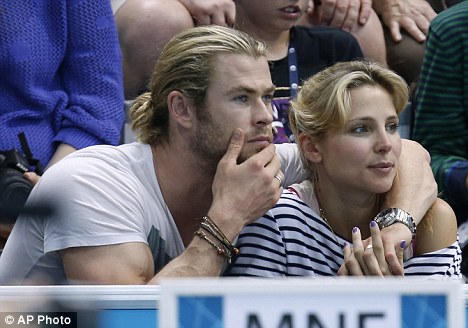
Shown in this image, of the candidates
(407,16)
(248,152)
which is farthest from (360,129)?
(407,16)

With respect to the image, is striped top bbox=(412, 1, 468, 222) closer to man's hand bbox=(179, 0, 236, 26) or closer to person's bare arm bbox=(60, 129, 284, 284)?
man's hand bbox=(179, 0, 236, 26)

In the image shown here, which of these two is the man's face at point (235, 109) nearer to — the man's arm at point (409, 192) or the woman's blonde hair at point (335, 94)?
the woman's blonde hair at point (335, 94)

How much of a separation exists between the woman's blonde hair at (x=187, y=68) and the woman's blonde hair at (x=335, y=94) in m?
0.18

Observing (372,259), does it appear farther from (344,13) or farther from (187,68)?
(344,13)

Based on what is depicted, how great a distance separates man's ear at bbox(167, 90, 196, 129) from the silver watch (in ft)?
1.93

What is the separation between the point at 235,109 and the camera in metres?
2.67

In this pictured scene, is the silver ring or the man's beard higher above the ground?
the man's beard

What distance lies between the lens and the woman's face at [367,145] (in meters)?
2.64

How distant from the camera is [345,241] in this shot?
261 cm

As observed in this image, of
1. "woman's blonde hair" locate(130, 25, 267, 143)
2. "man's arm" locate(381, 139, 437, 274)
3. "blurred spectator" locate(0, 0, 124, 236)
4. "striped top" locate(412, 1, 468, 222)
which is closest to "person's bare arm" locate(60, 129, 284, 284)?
"woman's blonde hair" locate(130, 25, 267, 143)

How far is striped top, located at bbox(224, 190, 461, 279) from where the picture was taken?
8.30 feet

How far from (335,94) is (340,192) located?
0.91 feet

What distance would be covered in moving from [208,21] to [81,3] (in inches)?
19.1

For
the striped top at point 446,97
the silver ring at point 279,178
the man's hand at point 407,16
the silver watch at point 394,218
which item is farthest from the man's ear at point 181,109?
the man's hand at point 407,16
